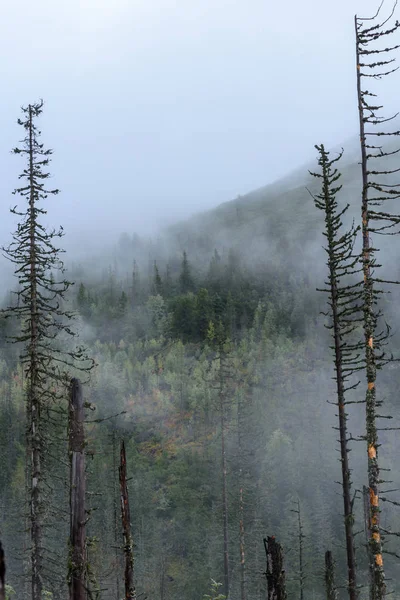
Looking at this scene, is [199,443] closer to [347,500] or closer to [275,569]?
[347,500]

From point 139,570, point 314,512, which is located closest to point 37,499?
point 139,570

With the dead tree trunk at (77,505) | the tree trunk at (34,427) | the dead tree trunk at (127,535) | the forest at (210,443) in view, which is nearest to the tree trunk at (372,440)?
Answer: the forest at (210,443)

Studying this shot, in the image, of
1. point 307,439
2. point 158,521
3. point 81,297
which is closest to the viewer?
point 158,521

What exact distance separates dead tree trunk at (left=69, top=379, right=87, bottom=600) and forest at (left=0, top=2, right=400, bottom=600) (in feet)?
0.13

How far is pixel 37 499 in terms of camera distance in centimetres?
1842

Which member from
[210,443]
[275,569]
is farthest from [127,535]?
[210,443]

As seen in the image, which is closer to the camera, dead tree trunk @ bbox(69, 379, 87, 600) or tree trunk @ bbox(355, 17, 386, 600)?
dead tree trunk @ bbox(69, 379, 87, 600)

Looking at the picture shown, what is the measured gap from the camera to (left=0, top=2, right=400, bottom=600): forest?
15.6 m

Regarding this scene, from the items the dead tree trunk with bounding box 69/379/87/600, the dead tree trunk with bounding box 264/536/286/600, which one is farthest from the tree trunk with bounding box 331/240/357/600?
the dead tree trunk with bounding box 69/379/87/600

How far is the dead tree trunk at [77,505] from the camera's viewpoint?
11.1 metres

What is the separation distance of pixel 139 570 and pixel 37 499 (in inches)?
1985

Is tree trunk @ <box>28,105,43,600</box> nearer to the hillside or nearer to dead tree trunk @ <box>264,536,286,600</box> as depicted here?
the hillside

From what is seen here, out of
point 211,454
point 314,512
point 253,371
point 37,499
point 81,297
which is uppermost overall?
point 81,297

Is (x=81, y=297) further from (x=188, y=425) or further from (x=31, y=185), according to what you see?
(x=31, y=185)
